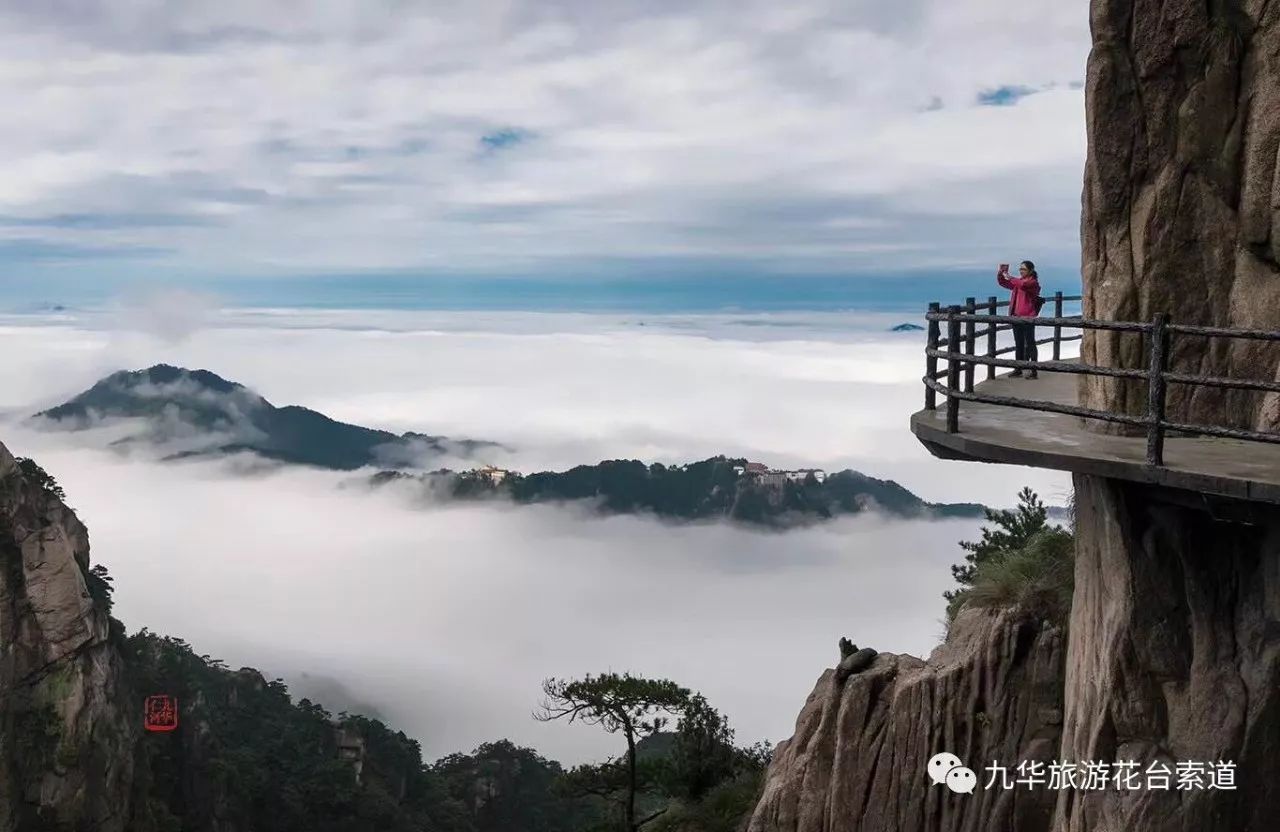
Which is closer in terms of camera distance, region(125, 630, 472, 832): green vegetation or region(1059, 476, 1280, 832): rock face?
region(1059, 476, 1280, 832): rock face

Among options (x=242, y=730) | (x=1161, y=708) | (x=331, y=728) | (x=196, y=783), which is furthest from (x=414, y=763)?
(x=1161, y=708)

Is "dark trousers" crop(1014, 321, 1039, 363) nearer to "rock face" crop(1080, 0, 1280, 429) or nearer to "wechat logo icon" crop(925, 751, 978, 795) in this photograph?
"rock face" crop(1080, 0, 1280, 429)

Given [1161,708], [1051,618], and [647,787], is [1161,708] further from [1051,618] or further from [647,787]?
A: [647,787]

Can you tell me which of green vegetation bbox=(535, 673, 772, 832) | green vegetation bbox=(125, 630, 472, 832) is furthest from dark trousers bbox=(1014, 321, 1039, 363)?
green vegetation bbox=(125, 630, 472, 832)

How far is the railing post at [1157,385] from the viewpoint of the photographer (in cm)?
862

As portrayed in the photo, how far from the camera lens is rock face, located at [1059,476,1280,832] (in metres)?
9.44

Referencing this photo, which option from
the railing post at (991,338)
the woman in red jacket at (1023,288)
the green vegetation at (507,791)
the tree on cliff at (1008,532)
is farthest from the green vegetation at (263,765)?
the woman in red jacket at (1023,288)

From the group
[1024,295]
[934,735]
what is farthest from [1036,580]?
[1024,295]

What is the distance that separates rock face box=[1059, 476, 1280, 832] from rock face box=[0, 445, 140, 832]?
2715 inches

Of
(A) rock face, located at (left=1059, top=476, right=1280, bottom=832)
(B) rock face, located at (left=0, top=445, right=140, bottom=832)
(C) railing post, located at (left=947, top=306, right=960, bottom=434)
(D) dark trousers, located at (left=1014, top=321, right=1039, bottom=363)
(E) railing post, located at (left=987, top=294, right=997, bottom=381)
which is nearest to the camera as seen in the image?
(A) rock face, located at (left=1059, top=476, right=1280, bottom=832)

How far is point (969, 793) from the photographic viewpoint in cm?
1577

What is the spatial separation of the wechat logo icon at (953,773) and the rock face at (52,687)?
210ft

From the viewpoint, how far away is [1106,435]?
10.8m

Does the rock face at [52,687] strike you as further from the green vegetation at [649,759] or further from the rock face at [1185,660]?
the rock face at [1185,660]
